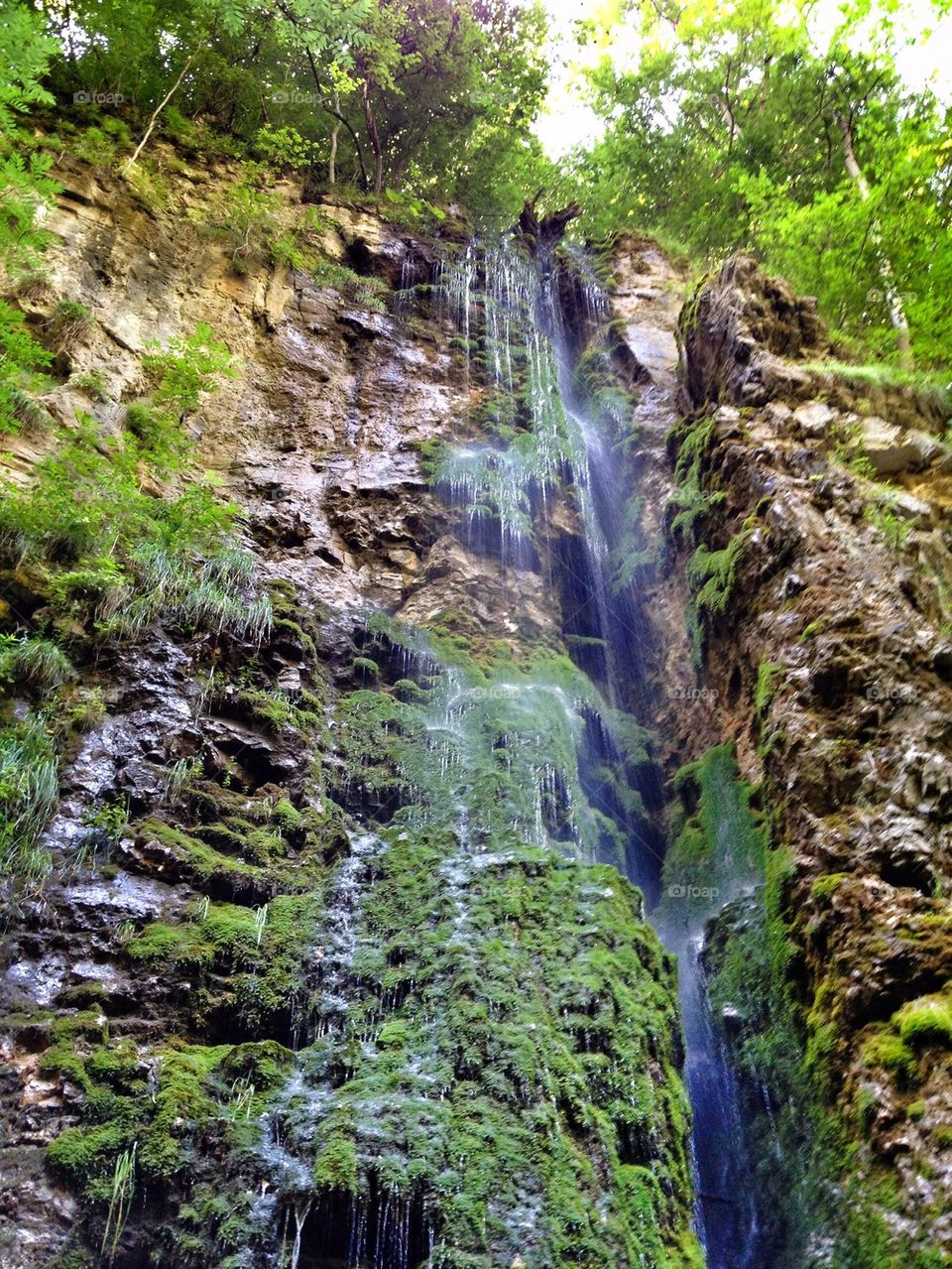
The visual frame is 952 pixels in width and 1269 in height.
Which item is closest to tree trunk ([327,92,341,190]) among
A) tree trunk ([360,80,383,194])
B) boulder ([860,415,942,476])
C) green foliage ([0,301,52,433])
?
tree trunk ([360,80,383,194])

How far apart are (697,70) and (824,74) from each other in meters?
3.15

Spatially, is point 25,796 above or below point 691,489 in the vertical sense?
below

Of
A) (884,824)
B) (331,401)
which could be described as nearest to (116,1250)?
(884,824)

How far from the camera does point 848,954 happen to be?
6324 mm

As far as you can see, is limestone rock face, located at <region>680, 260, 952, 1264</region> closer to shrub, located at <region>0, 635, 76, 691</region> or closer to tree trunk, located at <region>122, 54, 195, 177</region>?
shrub, located at <region>0, 635, 76, 691</region>

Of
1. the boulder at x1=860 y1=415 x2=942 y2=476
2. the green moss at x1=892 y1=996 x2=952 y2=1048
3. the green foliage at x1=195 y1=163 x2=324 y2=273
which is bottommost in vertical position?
the green moss at x1=892 y1=996 x2=952 y2=1048

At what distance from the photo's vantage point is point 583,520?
40.1 feet

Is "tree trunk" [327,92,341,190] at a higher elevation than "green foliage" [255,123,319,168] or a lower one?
higher

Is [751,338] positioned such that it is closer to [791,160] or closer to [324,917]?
[791,160]

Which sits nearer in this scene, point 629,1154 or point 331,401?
point 629,1154

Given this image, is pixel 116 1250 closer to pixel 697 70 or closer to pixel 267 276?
pixel 267 276

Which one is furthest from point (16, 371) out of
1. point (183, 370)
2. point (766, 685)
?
point (766, 685)

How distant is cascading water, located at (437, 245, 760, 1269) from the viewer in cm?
700

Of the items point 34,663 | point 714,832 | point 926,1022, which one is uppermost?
point 34,663
